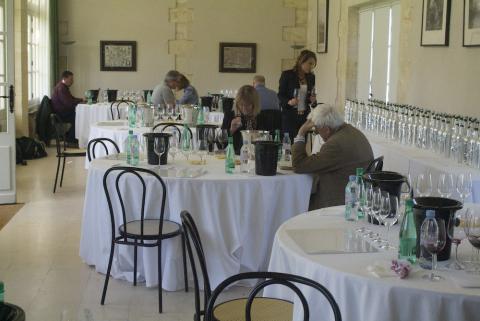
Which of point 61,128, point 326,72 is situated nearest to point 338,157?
point 61,128

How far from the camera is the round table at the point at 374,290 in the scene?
2.50 meters

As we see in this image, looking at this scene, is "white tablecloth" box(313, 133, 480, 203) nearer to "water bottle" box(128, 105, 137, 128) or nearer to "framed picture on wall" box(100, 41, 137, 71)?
"water bottle" box(128, 105, 137, 128)

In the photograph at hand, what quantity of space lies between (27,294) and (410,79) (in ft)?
15.7

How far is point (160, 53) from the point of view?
14016 millimetres

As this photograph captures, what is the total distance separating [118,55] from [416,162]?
379 inches

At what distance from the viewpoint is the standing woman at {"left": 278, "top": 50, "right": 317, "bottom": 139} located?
8703 mm

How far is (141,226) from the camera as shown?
446 centimetres

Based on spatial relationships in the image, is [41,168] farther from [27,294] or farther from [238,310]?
[238,310]

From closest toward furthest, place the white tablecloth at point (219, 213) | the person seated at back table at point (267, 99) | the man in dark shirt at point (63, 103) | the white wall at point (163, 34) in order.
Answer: the white tablecloth at point (219, 213)
the person seated at back table at point (267, 99)
the man in dark shirt at point (63, 103)
the white wall at point (163, 34)

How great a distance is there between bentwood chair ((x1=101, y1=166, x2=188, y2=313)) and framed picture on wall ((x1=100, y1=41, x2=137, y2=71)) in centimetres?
949

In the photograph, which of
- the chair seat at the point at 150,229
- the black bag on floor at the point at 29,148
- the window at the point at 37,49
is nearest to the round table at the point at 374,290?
the chair seat at the point at 150,229

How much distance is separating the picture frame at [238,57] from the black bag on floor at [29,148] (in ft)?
14.6

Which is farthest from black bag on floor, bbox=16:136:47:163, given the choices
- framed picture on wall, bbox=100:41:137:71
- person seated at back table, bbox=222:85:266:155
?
person seated at back table, bbox=222:85:266:155

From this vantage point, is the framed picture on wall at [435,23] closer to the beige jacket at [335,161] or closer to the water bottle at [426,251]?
the beige jacket at [335,161]
